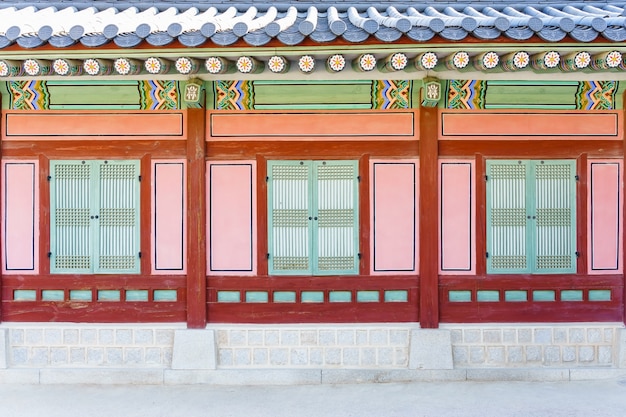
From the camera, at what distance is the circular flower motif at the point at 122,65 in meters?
5.09

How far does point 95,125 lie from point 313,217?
108 inches

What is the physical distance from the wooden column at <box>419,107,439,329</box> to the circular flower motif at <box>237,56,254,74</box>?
2175 millimetres

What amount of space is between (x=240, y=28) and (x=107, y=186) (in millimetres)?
2719

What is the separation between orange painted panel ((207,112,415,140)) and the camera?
6348 mm

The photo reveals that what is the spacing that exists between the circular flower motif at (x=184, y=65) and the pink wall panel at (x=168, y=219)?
61.7 inches

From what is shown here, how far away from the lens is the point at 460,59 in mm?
5000

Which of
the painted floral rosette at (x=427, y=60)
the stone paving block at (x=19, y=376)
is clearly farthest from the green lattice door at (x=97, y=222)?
the painted floral rosette at (x=427, y=60)

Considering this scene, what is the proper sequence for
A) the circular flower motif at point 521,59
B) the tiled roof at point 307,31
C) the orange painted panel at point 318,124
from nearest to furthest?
the tiled roof at point 307,31, the circular flower motif at point 521,59, the orange painted panel at point 318,124

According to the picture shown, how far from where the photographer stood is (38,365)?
6.37m

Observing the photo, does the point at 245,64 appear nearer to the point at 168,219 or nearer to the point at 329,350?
the point at 168,219

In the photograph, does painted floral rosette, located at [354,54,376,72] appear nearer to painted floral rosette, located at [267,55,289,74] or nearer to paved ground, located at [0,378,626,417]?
painted floral rosette, located at [267,55,289,74]

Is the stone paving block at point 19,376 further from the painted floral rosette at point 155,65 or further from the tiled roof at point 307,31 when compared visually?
the painted floral rosette at point 155,65

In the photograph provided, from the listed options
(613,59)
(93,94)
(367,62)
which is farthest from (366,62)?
(93,94)

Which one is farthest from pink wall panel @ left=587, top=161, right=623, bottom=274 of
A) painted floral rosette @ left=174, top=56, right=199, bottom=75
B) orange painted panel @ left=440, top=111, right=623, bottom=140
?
painted floral rosette @ left=174, top=56, right=199, bottom=75
